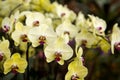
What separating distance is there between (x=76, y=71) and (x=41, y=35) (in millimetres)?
149

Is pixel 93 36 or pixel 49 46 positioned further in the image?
pixel 93 36

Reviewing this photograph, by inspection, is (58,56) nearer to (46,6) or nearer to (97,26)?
(97,26)

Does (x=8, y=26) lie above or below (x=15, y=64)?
above

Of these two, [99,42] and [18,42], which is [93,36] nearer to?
[99,42]

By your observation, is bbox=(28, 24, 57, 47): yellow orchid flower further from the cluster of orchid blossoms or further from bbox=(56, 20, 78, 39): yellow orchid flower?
bbox=(56, 20, 78, 39): yellow orchid flower

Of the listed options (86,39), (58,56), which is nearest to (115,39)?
(86,39)

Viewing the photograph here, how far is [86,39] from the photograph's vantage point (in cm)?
120

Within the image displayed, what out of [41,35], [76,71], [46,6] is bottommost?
[76,71]

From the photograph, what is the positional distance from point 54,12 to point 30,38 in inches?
16.0

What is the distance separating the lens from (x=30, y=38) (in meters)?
1.08

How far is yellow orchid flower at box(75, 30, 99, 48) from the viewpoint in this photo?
1.20 metres

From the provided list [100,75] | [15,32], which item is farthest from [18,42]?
[100,75]

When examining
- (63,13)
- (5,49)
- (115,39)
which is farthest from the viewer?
(63,13)

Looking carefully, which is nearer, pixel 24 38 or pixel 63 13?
pixel 24 38
